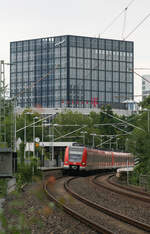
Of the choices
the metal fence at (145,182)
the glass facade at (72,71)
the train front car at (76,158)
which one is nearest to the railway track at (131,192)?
the metal fence at (145,182)

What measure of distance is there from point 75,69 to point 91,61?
22.2 ft

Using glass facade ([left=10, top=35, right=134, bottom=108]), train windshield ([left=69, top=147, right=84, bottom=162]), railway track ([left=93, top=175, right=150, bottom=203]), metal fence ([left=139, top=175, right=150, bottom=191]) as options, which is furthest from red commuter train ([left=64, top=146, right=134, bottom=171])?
glass facade ([left=10, top=35, right=134, bottom=108])

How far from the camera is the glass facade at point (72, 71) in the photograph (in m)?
145

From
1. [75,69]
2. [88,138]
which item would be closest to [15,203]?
[88,138]

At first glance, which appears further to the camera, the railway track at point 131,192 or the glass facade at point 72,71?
the glass facade at point 72,71

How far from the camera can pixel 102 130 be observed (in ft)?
363

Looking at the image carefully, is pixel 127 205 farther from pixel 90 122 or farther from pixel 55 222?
pixel 90 122

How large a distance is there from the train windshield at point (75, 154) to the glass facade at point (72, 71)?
9569cm

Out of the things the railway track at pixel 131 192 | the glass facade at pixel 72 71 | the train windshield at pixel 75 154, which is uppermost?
the glass facade at pixel 72 71

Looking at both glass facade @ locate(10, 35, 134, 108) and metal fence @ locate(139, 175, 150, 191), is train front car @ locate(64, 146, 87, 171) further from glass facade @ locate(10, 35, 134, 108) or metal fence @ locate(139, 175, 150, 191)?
glass facade @ locate(10, 35, 134, 108)

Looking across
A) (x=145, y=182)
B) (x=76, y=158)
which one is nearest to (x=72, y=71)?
(x=76, y=158)

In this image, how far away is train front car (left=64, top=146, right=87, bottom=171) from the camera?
45344mm

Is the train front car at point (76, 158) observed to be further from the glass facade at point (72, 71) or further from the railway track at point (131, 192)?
the glass facade at point (72, 71)

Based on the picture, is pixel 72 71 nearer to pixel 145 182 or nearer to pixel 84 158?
pixel 84 158
